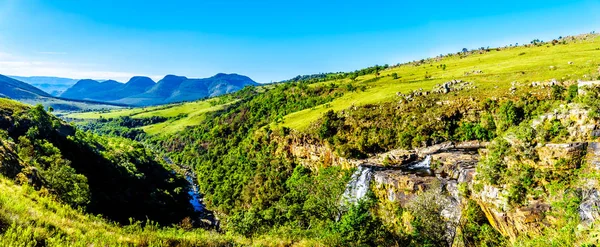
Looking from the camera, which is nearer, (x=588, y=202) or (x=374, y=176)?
(x=588, y=202)

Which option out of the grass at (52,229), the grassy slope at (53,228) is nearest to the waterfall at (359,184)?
the grass at (52,229)

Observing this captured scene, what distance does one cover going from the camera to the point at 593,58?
212 feet

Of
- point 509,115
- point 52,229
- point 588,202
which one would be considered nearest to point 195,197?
point 509,115

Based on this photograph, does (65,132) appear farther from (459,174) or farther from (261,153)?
(459,174)

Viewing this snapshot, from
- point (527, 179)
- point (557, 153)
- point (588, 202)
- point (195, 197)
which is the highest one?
point (557, 153)

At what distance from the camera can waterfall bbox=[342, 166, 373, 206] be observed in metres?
53.6

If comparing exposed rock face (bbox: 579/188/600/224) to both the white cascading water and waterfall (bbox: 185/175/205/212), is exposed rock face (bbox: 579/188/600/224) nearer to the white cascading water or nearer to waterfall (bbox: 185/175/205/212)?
the white cascading water

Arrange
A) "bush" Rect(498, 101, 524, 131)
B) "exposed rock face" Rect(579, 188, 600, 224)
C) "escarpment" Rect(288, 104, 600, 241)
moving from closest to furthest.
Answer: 1. "exposed rock face" Rect(579, 188, 600, 224)
2. "escarpment" Rect(288, 104, 600, 241)
3. "bush" Rect(498, 101, 524, 131)

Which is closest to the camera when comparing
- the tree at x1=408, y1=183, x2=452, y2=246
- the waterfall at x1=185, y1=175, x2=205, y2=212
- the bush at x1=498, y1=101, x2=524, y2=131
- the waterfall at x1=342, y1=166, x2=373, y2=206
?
the tree at x1=408, y1=183, x2=452, y2=246

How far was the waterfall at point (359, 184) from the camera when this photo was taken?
176 feet

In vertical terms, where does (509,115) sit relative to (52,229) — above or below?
below

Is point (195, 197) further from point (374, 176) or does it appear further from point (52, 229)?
point (52, 229)

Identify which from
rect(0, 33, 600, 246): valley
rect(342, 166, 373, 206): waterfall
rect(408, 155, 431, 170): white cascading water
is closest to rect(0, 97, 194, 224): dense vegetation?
rect(0, 33, 600, 246): valley

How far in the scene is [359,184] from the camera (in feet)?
182
